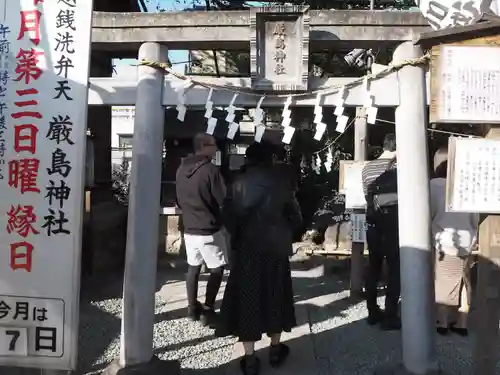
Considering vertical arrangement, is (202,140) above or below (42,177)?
above

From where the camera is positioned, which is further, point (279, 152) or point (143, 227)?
point (279, 152)

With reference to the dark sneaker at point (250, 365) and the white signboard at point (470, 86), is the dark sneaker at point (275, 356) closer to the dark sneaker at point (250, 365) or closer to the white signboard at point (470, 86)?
the dark sneaker at point (250, 365)

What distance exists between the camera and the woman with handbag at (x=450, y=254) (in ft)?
16.1

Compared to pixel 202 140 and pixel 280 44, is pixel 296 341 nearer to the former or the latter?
pixel 202 140

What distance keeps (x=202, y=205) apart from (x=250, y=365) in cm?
163

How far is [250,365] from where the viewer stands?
169 inches

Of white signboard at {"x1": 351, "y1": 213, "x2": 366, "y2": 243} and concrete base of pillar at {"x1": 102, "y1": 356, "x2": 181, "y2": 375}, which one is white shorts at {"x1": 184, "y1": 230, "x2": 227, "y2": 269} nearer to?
concrete base of pillar at {"x1": 102, "y1": 356, "x2": 181, "y2": 375}

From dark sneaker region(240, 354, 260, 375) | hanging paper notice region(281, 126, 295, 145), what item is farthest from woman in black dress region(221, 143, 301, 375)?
hanging paper notice region(281, 126, 295, 145)

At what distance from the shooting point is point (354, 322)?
574 centimetres

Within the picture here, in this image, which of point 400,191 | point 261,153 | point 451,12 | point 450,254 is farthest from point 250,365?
point 451,12

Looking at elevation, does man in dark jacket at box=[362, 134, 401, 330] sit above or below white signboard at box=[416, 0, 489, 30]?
below

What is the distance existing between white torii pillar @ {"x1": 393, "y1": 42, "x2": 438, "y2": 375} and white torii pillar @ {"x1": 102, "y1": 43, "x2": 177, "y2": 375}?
1.81 metres

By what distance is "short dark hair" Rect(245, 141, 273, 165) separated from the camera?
13.8 ft

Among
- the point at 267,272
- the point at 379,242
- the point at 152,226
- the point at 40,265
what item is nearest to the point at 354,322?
the point at 379,242
